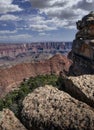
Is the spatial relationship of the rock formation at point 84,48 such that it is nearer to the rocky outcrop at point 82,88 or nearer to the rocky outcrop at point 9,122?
the rocky outcrop at point 82,88

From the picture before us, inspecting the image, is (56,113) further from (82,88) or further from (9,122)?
(9,122)

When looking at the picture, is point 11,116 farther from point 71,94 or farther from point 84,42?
point 84,42

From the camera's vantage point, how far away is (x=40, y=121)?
11.1m

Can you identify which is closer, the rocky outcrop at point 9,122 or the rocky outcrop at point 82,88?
the rocky outcrop at point 82,88

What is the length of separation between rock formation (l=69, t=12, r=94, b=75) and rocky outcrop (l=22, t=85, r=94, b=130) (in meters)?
29.9

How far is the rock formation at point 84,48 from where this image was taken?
4278 centimetres

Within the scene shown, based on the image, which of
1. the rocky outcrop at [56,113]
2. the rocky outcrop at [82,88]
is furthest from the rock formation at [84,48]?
the rocky outcrop at [56,113]

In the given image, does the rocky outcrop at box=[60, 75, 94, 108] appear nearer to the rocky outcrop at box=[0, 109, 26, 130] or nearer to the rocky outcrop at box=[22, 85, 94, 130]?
the rocky outcrop at box=[22, 85, 94, 130]

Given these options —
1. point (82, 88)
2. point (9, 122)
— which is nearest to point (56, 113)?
point (82, 88)

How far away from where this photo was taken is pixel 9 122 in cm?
1173

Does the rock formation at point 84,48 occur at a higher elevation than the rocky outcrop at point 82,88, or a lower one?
lower

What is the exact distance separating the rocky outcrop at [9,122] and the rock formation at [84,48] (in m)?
30.0

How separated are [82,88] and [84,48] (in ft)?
111

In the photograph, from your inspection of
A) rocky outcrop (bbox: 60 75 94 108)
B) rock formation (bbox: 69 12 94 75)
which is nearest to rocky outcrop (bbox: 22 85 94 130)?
rocky outcrop (bbox: 60 75 94 108)
